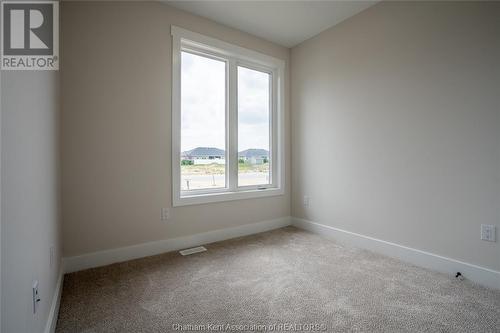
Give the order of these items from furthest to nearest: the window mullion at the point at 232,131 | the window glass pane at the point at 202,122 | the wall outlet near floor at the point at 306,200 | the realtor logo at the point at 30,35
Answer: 1. the wall outlet near floor at the point at 306,200
2. the window mullion at the point at 232,131
3. the window glass pane at the point at 202,122
4. the realtor logo at the point at 30,35

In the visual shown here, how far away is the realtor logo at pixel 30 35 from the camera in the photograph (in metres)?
0.98

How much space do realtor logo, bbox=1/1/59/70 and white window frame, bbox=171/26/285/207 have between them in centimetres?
101

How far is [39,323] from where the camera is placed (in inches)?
44.8

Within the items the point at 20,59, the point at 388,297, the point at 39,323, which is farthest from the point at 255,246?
the point at 20,59

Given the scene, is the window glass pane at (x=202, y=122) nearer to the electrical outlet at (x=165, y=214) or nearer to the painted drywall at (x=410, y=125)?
the electrical outlet at (x=165, y=214)

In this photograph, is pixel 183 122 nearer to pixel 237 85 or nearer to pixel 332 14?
pixel 237 85

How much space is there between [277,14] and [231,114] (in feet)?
3.96

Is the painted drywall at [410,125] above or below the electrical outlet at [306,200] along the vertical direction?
above

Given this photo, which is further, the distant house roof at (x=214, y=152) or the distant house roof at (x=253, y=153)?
the distant house roof at (x=253, y=153)

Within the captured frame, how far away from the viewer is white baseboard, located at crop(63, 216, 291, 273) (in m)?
2.14

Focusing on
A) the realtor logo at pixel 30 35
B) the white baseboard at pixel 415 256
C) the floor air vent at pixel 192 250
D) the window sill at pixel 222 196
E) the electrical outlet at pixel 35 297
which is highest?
the realtor logo at pixel 30 35

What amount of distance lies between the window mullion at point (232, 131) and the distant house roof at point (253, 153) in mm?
140

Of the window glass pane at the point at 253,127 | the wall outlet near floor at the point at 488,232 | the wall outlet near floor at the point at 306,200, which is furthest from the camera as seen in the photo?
the wall outlet near floor at the point at 306,200

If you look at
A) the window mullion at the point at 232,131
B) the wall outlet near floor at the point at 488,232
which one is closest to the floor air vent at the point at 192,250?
the window mullion at the point at 232,131
